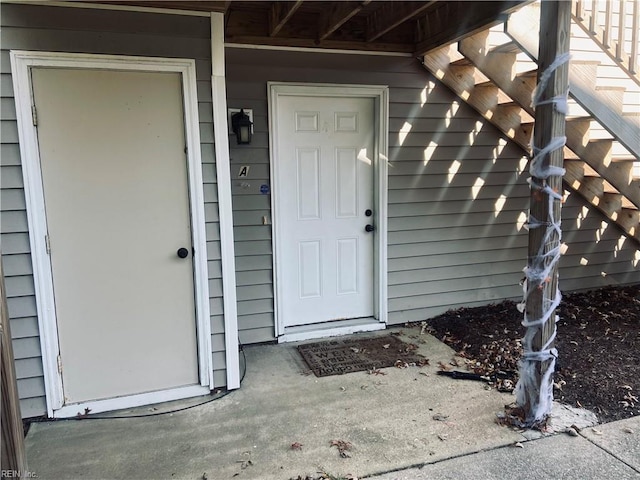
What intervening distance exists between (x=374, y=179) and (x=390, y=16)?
4.33 feet

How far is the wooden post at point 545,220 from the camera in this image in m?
2.34

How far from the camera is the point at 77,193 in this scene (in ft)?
8.85

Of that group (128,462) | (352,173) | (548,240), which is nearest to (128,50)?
(352,173)

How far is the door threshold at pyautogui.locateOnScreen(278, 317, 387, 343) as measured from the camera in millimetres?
3914

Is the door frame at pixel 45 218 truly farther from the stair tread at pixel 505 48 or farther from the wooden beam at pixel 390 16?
the stair tread at pixel 505 48

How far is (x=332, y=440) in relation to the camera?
2.49m

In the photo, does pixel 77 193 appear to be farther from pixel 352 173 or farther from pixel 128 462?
pixel 352 173

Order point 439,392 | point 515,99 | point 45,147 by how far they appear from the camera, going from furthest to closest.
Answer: point 515,99
point 439,392
point 45,147

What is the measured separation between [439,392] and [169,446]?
1.70 metres

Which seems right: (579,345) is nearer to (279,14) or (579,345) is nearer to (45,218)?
(279,14)

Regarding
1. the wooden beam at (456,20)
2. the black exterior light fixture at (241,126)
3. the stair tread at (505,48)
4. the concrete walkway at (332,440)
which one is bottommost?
the concrete walkway at (332,440)

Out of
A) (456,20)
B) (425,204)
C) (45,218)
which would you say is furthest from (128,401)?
(456,20)

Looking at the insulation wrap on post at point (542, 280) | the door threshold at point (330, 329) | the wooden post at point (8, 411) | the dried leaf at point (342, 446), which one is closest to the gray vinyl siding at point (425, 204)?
the door threshold at point (330, 329)

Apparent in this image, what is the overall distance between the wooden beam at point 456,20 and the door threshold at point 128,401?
122 inches
